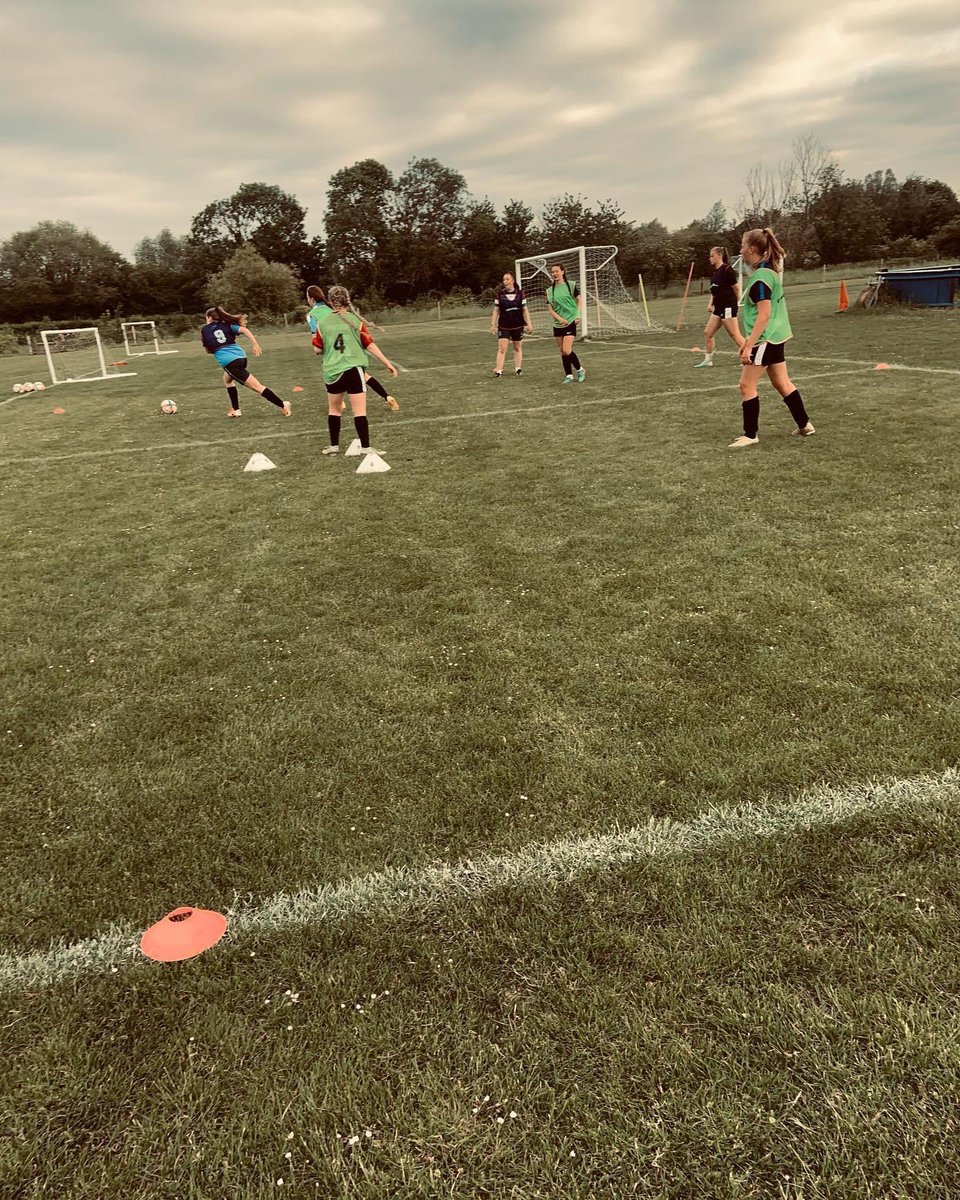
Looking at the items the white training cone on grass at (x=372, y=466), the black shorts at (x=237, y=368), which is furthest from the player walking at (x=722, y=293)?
the black shorts at (x=237, y=368)

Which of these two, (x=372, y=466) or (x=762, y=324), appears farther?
(x=372, y=466)

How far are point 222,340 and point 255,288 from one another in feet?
179

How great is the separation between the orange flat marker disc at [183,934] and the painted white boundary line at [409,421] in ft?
30.4

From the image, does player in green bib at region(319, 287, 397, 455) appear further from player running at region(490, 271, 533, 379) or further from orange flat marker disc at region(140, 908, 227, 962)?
orange flat marker disc at region(140, 908, 227, 962)

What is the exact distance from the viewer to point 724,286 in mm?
12680

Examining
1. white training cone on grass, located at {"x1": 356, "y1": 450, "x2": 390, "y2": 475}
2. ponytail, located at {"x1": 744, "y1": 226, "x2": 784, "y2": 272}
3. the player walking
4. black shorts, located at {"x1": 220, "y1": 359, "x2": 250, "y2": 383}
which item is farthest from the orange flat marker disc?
the player walking

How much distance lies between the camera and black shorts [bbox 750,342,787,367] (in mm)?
7242

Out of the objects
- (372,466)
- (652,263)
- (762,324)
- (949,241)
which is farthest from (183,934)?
(949,241)

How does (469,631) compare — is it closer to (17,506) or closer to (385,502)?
(385,502)

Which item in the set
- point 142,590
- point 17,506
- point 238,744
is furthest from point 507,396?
point 238,744

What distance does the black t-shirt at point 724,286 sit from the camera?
12594mm

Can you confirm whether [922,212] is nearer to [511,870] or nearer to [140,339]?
[140,339]

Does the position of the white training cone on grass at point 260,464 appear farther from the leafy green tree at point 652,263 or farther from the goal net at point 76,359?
the leafy green tree at point 652,263

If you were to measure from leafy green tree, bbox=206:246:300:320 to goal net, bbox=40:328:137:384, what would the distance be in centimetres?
2385
